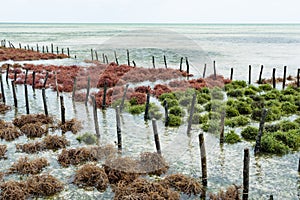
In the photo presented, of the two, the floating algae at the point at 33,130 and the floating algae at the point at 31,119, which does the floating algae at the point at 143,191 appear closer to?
the floating algae at the point at 33,130

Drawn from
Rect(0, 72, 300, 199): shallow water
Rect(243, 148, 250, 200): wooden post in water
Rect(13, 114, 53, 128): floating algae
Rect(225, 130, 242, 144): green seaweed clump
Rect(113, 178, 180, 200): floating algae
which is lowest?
Rect(0, 72, 300, 199): shallow water

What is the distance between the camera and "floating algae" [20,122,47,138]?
1488cm

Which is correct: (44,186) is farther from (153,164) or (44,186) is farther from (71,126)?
(71,126)

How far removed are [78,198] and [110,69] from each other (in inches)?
947

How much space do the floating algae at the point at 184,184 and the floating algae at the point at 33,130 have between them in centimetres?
733

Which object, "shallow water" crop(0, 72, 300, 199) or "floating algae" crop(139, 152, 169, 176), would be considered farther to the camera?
"floating algae" crop(139, 152, 169, 176)

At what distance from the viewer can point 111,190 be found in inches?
403

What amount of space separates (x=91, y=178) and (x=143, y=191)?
1975mm

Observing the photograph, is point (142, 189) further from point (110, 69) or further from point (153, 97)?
point (110, 69)

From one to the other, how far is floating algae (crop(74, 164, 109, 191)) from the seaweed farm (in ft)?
0.11

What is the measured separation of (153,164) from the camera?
38.1ft

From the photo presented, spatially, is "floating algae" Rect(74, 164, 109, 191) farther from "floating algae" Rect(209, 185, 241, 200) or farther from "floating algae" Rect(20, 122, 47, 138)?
"floating algae" Rect(20, 122, 47, 138)

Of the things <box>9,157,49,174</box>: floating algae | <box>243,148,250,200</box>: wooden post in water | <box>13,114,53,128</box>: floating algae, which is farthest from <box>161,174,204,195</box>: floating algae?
<box>13,114,53,128</box>: floating algae

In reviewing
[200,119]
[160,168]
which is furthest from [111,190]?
[200,119]
